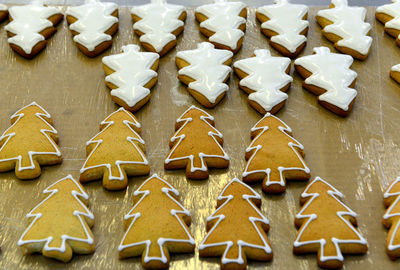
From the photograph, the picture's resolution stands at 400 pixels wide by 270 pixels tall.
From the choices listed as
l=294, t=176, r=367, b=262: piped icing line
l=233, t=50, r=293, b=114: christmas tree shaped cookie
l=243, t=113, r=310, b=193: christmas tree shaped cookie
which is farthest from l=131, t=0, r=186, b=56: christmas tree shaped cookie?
l=294, t=176, r=367, b=262: piped icing line

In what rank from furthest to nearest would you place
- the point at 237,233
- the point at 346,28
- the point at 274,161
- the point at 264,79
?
the point at 346,28, the point at 264,79, the point at 274,161, the point at 237,233

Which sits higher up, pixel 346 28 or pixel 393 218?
pixel 346 28

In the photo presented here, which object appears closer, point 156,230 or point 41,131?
point 156,230

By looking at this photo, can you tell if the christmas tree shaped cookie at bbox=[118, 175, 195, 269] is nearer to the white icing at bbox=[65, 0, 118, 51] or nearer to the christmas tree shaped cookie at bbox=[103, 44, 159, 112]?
the christmas tree shaped cookie at bbox=[103, 44, 159, 112]

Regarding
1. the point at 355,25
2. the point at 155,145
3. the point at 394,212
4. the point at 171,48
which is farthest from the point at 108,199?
the point at 355,25

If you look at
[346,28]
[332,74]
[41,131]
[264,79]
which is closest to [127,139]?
[41,131]

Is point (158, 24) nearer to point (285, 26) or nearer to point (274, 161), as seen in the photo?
point (285, 26)

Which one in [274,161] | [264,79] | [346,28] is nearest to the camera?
[274,161]
